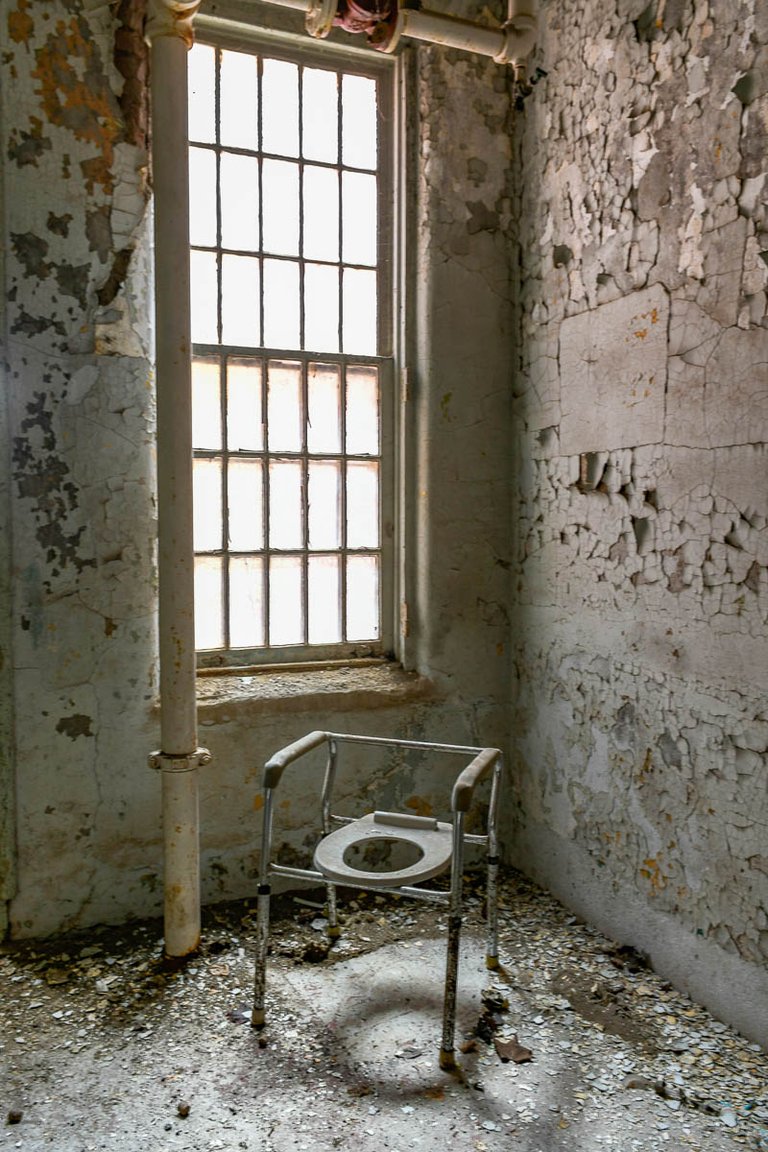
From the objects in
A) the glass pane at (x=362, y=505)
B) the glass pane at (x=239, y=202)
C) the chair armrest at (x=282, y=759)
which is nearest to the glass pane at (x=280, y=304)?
the glass pane at (x=239, y=202)

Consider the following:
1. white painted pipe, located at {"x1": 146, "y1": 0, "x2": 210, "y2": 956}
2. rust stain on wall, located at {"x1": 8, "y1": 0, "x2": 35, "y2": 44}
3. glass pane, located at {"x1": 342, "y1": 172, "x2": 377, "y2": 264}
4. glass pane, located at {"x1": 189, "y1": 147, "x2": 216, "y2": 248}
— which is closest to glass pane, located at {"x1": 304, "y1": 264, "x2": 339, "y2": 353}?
glass pane, located at {"x1": 342, "y1": 172, "x2": 377, "y2": 264}

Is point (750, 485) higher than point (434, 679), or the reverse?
point (750, 485)

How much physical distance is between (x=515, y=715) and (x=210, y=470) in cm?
140

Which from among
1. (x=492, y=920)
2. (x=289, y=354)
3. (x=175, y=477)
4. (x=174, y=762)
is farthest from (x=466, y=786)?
(x=289, y=354)

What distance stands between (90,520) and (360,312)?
122 centimetres

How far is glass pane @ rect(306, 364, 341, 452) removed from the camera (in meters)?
2.90

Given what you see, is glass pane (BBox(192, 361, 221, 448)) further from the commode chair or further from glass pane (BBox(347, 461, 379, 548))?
the commode chair

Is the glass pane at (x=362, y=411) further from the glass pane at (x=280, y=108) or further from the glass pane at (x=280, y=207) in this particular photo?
the glass pane at (x=280, y=108)

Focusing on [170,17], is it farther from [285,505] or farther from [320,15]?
[285,505]

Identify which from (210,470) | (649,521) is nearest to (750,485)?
(649,521)

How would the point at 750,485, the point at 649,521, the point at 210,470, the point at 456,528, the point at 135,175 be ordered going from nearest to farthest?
the point at 750,485
the point at 649,521
the point at 135,175
the point at 210,470
the point at 456,528

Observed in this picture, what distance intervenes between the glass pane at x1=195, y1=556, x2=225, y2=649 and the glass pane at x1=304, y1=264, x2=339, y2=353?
0.84 m

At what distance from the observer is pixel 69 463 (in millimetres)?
2461

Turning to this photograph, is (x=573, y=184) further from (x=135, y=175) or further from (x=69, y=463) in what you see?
(x=69, y=463)
